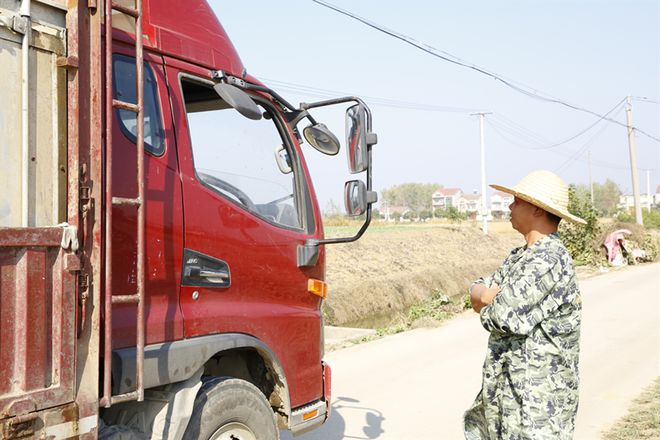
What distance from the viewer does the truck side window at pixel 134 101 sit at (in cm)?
319

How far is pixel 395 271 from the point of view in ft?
80.5

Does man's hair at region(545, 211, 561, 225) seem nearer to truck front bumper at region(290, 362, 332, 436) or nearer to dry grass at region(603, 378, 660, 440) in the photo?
truck front bumper at region(290, 362, 332, 436)

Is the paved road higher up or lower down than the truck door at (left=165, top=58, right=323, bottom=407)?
lower down

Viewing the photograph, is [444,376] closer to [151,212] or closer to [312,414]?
[312,414]

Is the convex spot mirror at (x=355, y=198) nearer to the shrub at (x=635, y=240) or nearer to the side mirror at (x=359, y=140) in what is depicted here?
the side mirror at (x=359, y=140)

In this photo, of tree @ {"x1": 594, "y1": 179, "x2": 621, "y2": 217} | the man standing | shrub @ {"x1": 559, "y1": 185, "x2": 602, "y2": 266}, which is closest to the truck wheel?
the man standing

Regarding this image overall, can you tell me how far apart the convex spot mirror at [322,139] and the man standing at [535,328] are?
55.9 inches

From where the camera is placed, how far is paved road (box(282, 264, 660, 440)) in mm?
6129

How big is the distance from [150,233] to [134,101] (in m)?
0.63

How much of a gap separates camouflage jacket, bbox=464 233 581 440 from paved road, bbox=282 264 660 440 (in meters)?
2.49

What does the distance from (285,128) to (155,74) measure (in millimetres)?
1113

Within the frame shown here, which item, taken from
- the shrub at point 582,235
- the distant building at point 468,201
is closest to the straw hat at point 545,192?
the shrub at point 582,235

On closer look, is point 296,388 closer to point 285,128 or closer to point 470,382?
point 285,128

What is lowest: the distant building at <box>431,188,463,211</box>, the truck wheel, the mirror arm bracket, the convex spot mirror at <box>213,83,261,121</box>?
the truck wheel
